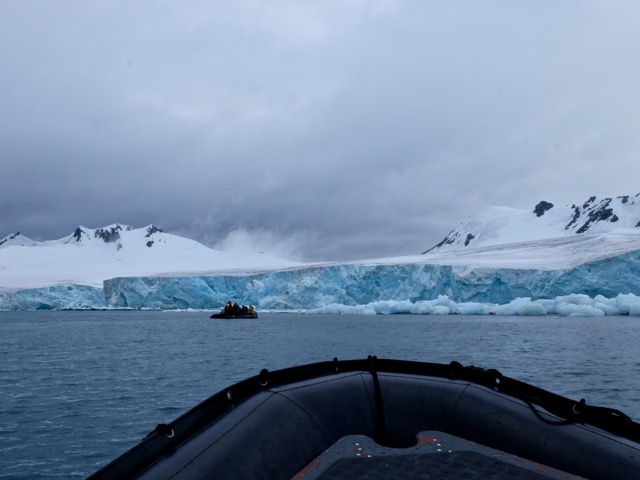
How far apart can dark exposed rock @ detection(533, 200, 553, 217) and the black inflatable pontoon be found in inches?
7236

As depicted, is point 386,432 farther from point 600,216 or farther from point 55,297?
point 600,216

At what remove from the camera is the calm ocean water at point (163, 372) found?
976 cm

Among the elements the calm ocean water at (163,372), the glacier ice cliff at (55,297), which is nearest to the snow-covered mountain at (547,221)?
the glacier ice cliff at (55,297)

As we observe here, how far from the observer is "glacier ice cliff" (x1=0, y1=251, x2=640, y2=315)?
53.9m

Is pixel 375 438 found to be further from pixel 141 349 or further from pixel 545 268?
pixel 545 268

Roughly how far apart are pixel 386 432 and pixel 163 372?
17.2m

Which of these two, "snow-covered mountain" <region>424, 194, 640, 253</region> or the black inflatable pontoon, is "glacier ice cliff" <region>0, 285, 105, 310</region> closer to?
the black inflatable pontoon

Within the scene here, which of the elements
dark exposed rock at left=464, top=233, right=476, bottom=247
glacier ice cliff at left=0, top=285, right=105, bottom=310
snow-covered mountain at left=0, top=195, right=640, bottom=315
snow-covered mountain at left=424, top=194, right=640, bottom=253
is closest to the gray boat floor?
snow-covered mountain at left=0, top=195, right=640, bottom=315

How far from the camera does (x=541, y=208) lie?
581 ft

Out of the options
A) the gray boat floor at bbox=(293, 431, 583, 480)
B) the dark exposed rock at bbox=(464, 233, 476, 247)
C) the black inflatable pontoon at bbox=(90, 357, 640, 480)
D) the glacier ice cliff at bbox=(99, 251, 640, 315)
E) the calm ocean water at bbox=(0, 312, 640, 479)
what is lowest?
the calm ocean water at bbox=(0, 312, 640, 479)

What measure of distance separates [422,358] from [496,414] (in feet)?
63.6

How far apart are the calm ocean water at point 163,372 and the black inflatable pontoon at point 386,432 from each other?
604cm

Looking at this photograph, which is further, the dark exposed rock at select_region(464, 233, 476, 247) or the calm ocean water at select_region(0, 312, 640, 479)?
the dark exposed rock at select_region(464, 233, 476, 247)

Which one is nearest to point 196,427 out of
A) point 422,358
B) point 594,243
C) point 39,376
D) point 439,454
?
point 439,454
